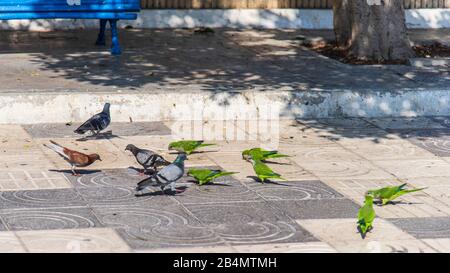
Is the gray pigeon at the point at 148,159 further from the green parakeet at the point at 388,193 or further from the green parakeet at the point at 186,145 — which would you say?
the green parakeet at the point at 388,193

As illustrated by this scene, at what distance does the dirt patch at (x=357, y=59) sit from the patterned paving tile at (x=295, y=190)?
480cm

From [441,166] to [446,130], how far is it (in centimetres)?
157

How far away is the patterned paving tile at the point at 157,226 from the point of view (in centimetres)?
784

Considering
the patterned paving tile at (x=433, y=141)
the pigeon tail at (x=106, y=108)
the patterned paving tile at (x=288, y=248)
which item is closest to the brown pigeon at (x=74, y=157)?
the pigeon tail at (x=106, y=108)

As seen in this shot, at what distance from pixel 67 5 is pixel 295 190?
5311mm

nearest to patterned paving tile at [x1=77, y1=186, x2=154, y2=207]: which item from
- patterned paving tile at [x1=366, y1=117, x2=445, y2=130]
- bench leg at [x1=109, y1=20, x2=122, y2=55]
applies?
patterned paving tile at [x1=366, y1=117, x2=445, y2=130]

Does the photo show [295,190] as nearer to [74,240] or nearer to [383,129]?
[74,240]

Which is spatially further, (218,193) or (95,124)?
(95,124)

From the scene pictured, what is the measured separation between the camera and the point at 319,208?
A: 884 centimetres

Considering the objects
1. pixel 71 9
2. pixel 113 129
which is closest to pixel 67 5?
pixel 71 9

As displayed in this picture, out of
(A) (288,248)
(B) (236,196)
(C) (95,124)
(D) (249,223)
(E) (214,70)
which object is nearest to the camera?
(A) (288,248)

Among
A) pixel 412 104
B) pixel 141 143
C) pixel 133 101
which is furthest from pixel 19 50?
pixel 412 104

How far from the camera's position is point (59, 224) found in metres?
8.20

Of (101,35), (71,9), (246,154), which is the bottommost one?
(246,154)
